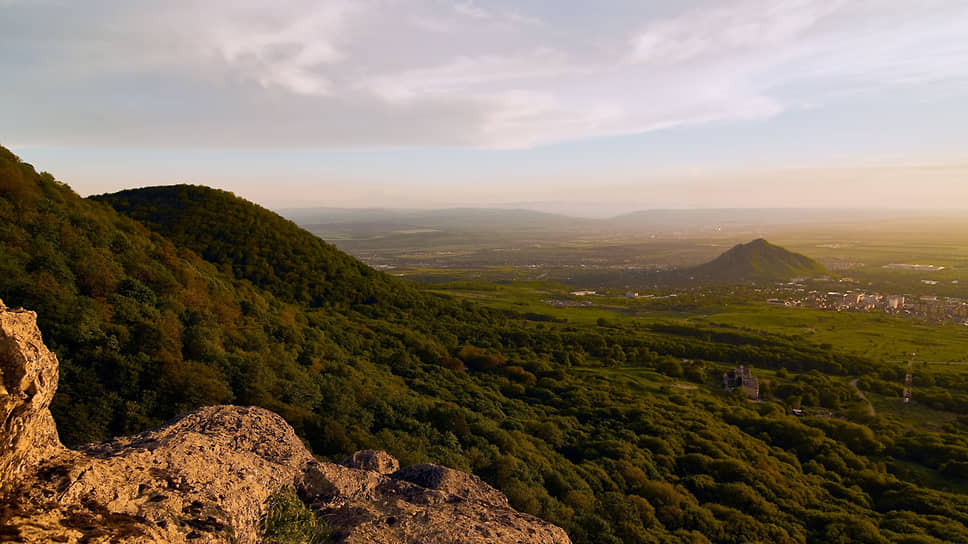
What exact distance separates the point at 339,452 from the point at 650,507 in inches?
524

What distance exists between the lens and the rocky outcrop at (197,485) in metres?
5.41

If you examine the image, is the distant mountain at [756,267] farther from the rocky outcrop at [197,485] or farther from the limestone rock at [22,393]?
the limestone rock at [22,393]

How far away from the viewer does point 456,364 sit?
32.6m

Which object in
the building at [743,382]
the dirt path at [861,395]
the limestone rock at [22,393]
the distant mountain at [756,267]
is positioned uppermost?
the limestone rock at [22,393]

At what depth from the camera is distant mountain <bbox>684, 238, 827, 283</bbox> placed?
142 meters

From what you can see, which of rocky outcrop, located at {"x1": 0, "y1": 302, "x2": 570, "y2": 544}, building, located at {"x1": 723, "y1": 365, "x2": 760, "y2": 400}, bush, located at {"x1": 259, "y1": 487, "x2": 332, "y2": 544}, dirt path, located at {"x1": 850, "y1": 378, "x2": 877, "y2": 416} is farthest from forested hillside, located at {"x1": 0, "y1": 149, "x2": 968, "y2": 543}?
bush, located at {"x1": 259, "y1": 487, "x2": 332, "y2": 544}

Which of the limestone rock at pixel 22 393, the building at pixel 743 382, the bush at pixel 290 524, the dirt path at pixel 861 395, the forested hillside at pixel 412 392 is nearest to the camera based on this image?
the limestone rock at pixel 22 393

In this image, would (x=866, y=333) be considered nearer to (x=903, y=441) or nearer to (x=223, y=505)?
(x=903, y=441)

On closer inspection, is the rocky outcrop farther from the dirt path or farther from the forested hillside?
the dirt path

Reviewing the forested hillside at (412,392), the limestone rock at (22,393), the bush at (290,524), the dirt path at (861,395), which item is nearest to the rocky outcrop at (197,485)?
the limestone rock at (22,393)

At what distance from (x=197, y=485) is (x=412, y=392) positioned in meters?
16.4

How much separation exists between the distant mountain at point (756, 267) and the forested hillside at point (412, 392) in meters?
105

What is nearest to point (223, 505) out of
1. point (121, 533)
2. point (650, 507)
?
point (121, 533)

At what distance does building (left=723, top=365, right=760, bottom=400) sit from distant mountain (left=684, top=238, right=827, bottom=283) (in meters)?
105
